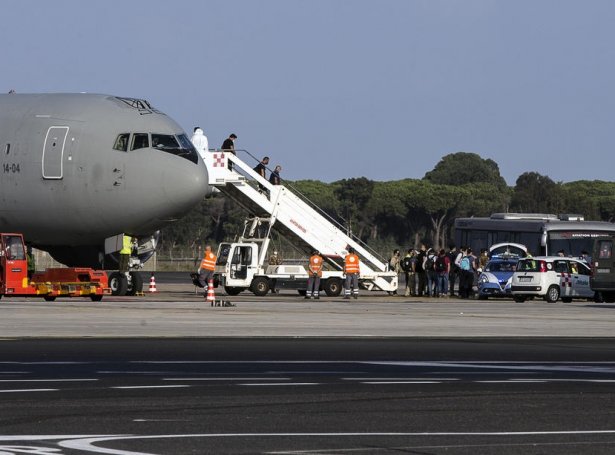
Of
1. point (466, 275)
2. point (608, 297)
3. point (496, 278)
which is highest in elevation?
point (466, 275)

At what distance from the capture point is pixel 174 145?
44219mm

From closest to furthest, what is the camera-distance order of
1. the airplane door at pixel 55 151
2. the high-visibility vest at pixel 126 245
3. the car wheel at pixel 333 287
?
the airplane door at pixel 55 151 < the high-visibility vest at pixel 126 245 < the car wheel at pixel 333 287

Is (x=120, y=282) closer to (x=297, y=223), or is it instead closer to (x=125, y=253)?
(x=125, y=253)

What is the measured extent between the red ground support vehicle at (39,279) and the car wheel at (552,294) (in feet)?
54.2

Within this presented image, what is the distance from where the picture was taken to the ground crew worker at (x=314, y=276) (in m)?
50.8

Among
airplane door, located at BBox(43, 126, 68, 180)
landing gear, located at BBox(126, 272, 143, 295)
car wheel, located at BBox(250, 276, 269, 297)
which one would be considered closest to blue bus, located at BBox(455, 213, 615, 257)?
car wheel, located at BBox(250, 276, 269, 297)

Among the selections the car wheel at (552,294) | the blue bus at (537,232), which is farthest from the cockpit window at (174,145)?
the blue bus at (537,232)

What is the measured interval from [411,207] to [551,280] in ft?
350

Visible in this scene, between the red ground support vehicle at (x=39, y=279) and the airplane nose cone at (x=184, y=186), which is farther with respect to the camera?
the airplane nose cone at (x=184, y=186)

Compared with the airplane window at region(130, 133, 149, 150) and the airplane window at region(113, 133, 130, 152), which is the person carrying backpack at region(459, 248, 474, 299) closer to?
the airplane window at region(130, 133, 149, 150)

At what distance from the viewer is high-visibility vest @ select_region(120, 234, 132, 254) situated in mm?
45219

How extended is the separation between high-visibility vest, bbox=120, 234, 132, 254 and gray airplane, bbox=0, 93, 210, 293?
0.46 m

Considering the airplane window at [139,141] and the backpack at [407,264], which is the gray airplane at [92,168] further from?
the backpack at [407,264]

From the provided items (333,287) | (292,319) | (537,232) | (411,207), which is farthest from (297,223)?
(411,207)
